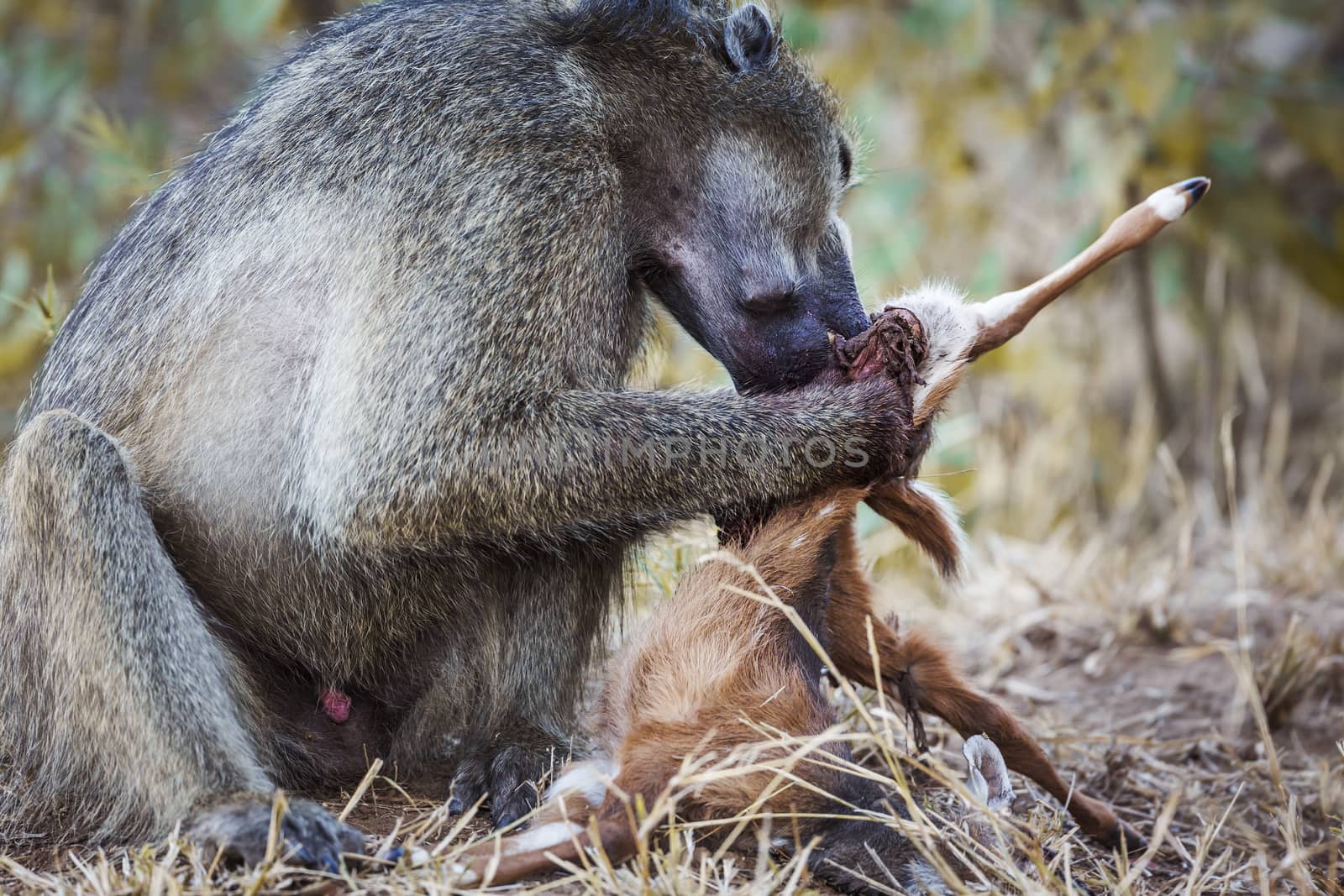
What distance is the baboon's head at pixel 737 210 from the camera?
2.45 metres

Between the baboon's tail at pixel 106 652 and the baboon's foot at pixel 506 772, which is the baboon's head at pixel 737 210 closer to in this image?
the baboon's foot at pixel 506 772

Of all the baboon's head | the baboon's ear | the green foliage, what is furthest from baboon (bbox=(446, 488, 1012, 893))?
the green foliage

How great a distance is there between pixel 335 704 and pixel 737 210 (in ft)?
3.82

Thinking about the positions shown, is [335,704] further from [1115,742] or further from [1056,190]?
[1056,190]

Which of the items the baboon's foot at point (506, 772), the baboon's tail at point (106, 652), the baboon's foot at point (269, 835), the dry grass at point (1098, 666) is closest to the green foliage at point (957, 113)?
the dry grass at point (1098, 666)

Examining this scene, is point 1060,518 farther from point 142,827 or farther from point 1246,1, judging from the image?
point 142,827

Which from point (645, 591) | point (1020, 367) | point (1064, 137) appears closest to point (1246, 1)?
point (1064, 137)

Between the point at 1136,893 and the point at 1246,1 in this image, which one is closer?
the point at 1136,893

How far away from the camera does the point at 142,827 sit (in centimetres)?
205

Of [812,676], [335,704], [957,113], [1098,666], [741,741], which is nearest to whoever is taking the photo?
[741,741]

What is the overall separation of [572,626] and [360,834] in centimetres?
62

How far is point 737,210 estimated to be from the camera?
247 cm

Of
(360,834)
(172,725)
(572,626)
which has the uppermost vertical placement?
(172,725)

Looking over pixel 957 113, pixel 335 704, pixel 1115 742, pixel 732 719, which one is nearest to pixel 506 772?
pixel 335 704
